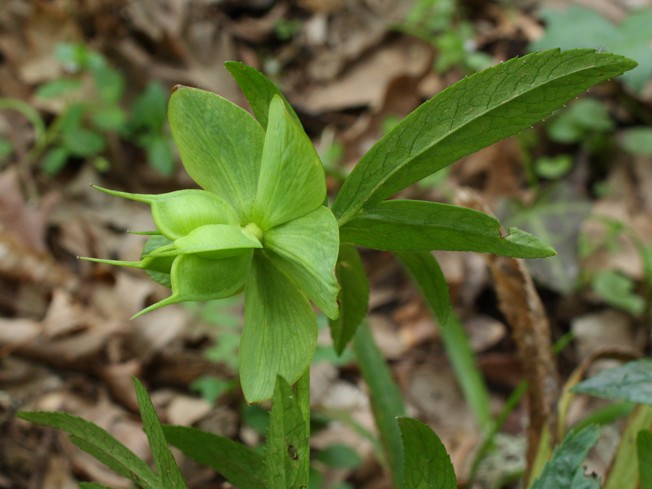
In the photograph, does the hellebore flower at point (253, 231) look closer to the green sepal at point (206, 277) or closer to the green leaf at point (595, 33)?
the green sepal at point (206, 277)

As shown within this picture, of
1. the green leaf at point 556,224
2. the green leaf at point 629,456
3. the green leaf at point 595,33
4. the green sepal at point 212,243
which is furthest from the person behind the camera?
the green leaf at point 595,33

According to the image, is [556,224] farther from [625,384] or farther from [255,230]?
[255,230]

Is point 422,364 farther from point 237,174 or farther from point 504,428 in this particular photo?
point 237,174

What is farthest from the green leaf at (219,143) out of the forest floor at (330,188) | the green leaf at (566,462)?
the forest floor at (330,188)

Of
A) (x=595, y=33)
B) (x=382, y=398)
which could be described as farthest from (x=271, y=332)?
(x=595, y=33)

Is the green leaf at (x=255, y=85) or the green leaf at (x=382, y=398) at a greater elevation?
the green leaf at (x=255, y=85)

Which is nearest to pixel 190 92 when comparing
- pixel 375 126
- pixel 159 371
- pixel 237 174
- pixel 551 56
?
pixel 237 174

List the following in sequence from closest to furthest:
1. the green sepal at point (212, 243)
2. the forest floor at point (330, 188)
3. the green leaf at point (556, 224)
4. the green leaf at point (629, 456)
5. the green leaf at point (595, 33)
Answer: the green sepal at point (212, 243)
the green leaf at point (629, 456)
the forest floor at point (330, 188)
the green leaf at point (556, 224)
the green leaf at point (595, 33)

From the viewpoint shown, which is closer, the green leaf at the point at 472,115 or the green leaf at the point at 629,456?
the green leaf at the point at 472,115
